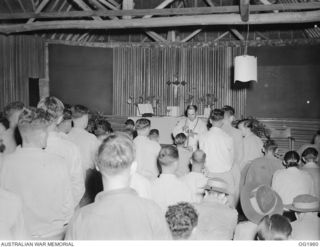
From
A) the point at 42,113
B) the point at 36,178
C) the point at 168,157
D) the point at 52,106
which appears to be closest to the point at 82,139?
the point at 52,106

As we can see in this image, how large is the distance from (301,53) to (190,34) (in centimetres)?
382

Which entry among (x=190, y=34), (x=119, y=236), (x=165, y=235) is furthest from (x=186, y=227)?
(x=190, y=34)

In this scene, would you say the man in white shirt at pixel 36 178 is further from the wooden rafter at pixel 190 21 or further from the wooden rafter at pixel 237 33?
the wooden rafter at pixel 237 33

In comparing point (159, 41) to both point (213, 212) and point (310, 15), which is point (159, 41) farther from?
point (213, 212)

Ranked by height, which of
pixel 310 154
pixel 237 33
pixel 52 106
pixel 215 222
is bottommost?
pixel 215 222

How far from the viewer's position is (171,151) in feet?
12.1

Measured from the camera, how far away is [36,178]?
8.96 feet

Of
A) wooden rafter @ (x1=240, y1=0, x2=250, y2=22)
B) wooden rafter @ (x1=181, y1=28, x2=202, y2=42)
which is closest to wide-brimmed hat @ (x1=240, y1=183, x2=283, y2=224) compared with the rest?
wooden rafter @ (x1=240, y1=0, x2=250, y2=22)

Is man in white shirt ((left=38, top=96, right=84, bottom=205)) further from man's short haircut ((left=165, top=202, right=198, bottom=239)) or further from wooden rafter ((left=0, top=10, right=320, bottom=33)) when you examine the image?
wooden rafter ((left=0, top=10, right=320, bottom=33))

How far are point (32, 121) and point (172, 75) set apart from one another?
1091 centimetres

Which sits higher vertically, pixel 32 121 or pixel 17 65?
pixel 17 65

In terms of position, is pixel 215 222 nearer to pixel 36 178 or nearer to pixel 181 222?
pixel 181 222

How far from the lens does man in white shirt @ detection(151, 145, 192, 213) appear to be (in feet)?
11.8

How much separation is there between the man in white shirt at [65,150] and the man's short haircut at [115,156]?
1.41 metres
